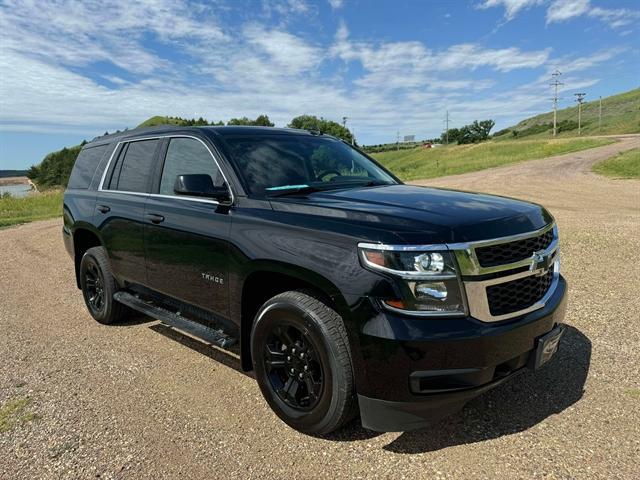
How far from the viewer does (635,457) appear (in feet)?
8.94

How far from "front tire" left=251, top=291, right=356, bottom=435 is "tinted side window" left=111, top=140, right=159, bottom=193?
2.03 meters

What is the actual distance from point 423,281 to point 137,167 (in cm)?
322

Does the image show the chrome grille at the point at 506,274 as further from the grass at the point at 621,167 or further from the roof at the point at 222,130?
the grass at the point at 621,167

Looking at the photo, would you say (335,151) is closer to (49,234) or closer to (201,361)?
(201,361)

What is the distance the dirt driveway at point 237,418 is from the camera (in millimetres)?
2760

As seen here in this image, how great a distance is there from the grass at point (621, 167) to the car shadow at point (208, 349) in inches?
863

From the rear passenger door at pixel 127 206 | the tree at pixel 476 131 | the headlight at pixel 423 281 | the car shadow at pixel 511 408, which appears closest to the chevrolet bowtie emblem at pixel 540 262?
the headlight at pixel 423 281

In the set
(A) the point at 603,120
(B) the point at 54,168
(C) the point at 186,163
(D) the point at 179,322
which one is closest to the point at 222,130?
(C) the point at 186,163

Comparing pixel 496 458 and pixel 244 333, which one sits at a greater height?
pixel 244 333

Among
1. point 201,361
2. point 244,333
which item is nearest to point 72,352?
point 201,361

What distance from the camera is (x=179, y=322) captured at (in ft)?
12.9

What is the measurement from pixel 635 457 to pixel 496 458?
2.45 ft

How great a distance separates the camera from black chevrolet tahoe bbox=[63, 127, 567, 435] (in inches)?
99.7

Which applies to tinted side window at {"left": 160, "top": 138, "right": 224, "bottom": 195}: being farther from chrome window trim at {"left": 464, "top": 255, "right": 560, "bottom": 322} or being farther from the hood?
chrome window trim at {"left": 464, "top": 255, "right": 560, "bottom": 322}
